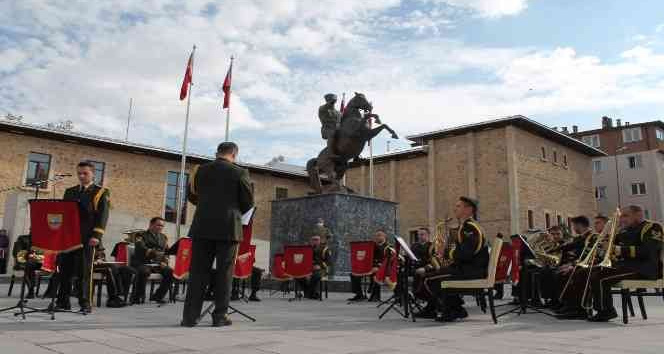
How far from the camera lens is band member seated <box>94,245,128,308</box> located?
7.77 m

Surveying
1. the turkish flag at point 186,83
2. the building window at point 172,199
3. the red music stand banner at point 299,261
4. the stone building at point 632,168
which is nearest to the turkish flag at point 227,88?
the turkish flag at point 186,83

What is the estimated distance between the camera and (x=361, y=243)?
10.8 metres

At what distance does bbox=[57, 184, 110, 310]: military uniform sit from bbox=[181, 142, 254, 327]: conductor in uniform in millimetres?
1580

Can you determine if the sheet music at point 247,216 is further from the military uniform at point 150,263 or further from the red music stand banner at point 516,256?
the red music stand banner at point 516,256

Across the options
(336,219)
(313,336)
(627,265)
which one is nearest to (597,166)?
(336,219)

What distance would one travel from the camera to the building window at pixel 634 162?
49281 mm

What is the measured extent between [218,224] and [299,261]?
17.2 ft

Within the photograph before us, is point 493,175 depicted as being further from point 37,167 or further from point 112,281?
point 112,281

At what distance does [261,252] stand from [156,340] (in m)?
30.2

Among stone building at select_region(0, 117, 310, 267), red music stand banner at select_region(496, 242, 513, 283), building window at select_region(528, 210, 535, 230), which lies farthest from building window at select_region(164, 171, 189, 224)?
red music stand banner at select_region(496, 242, 513, 283)

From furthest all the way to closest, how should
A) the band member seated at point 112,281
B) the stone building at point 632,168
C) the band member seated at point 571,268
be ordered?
the stone building at point 632,168 < the band member seated at point 112,281 < the band member seated at point 571,268

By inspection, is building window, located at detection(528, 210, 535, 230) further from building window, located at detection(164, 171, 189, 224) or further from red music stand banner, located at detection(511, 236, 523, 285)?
red music stand banner, located at detection(511, 236, 523, 285)

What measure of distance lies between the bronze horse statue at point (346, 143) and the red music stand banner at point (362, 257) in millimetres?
3432

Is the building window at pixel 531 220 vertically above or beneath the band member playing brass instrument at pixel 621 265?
above
